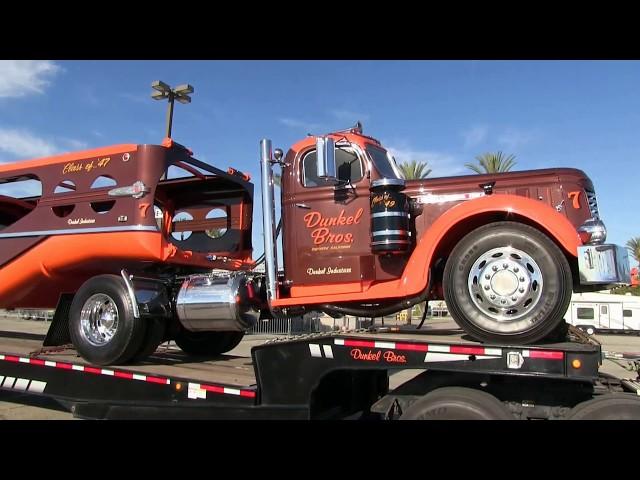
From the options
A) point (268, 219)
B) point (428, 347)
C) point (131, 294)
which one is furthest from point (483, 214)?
point (131, 294)

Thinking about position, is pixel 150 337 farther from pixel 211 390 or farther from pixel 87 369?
pixel 211 390

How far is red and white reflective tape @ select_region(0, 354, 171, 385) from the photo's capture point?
17.4ft

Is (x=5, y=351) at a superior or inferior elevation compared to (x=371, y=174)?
inferior

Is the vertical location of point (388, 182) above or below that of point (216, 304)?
above

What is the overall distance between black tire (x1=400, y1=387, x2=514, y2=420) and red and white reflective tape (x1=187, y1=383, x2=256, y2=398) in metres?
1.35

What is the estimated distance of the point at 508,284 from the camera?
14.1ft

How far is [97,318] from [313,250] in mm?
2674

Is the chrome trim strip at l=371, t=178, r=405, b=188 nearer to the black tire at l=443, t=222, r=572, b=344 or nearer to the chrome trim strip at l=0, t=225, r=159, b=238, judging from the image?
the black tire at l=443, t=222, r=572, b=344

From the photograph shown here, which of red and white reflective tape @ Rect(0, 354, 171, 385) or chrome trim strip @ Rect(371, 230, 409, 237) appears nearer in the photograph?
chrome trim strip @ Rect(371, 230, 409, 237)

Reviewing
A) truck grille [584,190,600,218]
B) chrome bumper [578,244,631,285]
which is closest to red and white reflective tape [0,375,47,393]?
chrome bumper [578,244,631,285]
